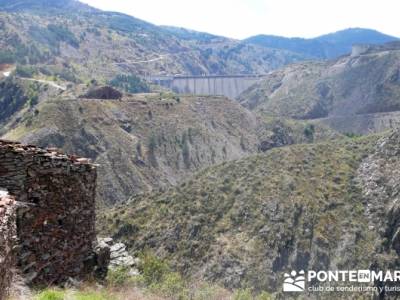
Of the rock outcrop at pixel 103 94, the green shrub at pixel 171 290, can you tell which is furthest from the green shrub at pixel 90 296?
the rock outcrop at pixel 103 94

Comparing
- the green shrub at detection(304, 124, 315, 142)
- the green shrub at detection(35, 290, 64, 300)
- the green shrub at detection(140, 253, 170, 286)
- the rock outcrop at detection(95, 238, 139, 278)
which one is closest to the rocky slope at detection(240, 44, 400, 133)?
the green shrub at detection(304, 124, 315, 142)

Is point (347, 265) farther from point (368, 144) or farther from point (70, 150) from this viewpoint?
point (70, 150)

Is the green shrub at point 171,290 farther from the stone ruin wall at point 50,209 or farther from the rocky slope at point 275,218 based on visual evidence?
the rocky slope at point 275,218

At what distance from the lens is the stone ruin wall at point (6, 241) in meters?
8.36

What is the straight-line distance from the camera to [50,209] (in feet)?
40.7

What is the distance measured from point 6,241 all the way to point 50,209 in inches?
149

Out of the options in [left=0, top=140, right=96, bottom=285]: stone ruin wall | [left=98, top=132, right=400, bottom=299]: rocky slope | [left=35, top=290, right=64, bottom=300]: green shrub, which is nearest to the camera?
[left=35, top=290, right=64, bottom=300]: green shrub

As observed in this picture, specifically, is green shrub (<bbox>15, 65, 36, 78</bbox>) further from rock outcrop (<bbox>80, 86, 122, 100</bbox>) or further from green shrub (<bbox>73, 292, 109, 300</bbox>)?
green shrub (<bbox>73, 292, 109, 300</bbox>)

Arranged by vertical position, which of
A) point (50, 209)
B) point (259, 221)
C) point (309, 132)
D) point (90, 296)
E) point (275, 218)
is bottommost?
point (259, 221)

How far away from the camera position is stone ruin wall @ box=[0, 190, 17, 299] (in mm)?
8362

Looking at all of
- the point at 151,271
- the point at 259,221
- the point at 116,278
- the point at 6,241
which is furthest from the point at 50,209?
the point at 259,221

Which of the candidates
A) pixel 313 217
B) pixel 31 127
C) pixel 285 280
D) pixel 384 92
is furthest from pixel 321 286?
pixel 384 92

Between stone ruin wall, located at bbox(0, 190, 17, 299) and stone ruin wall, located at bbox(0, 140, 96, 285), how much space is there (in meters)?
1.99

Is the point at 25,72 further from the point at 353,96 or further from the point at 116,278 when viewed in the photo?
the point at 116,278
